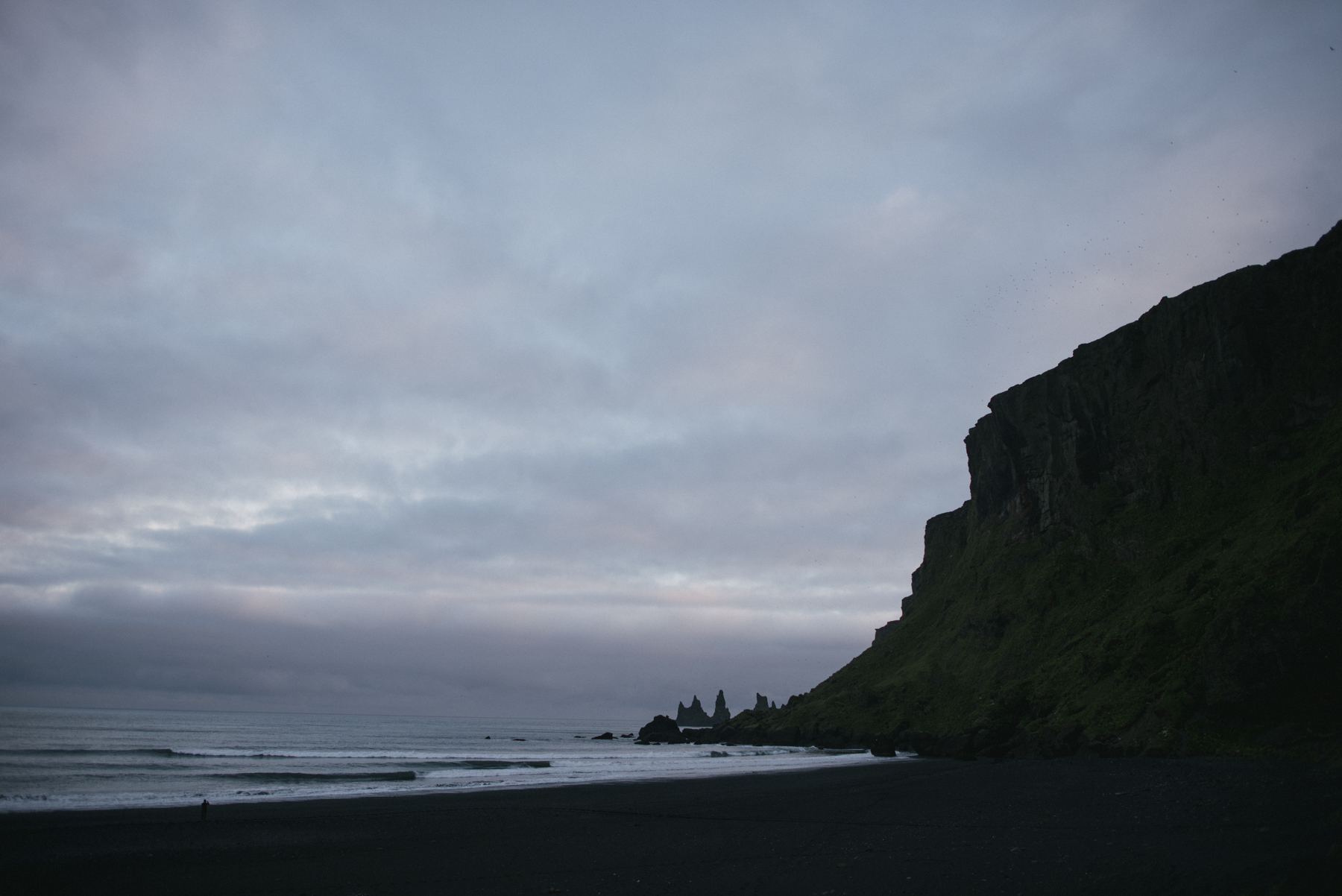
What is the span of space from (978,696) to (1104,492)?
2002 centimetres

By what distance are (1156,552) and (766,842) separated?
45456 millimetres

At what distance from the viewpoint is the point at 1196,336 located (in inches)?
2074

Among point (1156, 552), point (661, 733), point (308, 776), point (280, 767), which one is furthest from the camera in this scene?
point (661, 733)

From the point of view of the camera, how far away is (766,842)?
16.6m

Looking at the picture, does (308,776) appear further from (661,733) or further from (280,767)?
(661,733)

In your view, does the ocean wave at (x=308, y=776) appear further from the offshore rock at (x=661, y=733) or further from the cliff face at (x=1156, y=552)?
the offshore rock at (x=661, y=733)

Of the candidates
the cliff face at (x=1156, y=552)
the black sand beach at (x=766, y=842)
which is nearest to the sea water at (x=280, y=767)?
the black sand beach at (x=766, y=842)

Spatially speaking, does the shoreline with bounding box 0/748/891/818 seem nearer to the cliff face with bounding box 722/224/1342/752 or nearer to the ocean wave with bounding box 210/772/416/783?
the ocean wave with bounding box 210/772/416/783

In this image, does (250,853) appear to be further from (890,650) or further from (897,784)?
(890,650)

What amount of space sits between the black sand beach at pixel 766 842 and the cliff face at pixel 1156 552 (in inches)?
224

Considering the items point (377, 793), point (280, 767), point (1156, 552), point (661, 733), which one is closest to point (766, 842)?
point (377, 793)

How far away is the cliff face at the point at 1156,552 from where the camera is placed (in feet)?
94.6

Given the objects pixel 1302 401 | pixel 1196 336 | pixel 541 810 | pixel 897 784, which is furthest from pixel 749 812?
pixel 1196 336

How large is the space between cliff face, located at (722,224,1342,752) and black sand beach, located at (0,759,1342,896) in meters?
5.70
